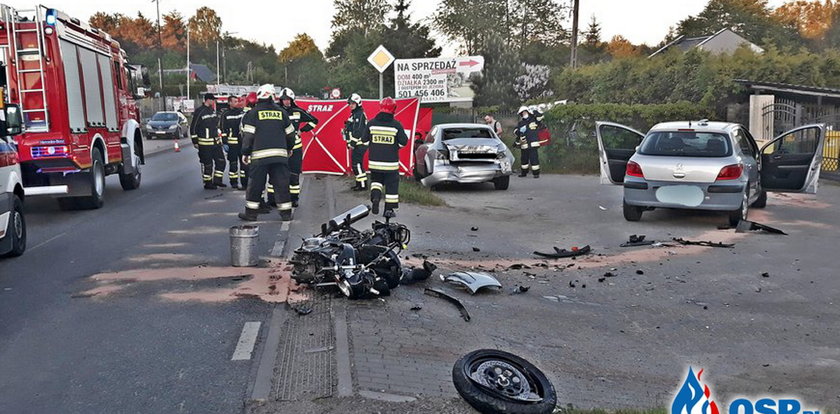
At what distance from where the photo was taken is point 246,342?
18.5 ft

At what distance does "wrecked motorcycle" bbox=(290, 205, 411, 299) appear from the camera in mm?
6551

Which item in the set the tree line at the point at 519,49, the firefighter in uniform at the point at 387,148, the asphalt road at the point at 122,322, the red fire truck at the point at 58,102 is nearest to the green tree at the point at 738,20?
the tree line at the point at 519,49

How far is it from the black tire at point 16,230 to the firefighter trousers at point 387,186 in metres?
4.76

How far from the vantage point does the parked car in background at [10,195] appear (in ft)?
28.1

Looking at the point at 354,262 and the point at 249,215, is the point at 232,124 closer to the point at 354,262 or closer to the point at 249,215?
the point at 249,215

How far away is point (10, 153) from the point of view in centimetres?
924

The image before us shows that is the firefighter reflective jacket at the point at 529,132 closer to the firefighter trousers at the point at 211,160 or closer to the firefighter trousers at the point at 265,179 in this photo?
the firefighter trousers at the point at 211,160

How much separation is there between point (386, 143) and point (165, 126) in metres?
29.6

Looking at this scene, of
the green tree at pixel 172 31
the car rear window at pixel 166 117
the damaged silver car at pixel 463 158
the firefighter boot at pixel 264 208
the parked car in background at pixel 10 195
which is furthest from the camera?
the green tree at pixel 172 31

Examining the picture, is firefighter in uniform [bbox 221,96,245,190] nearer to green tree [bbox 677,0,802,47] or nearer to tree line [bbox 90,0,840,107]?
tree line [bbox 90,0,840,107]

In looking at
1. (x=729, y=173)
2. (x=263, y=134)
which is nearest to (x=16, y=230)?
(x=263, y=134)

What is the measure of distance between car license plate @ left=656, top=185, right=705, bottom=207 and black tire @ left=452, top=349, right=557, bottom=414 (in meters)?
6.98

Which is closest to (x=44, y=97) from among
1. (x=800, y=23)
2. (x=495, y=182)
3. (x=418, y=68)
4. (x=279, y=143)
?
(x=279, y=143)

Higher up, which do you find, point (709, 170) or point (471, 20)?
point (471, 20)
